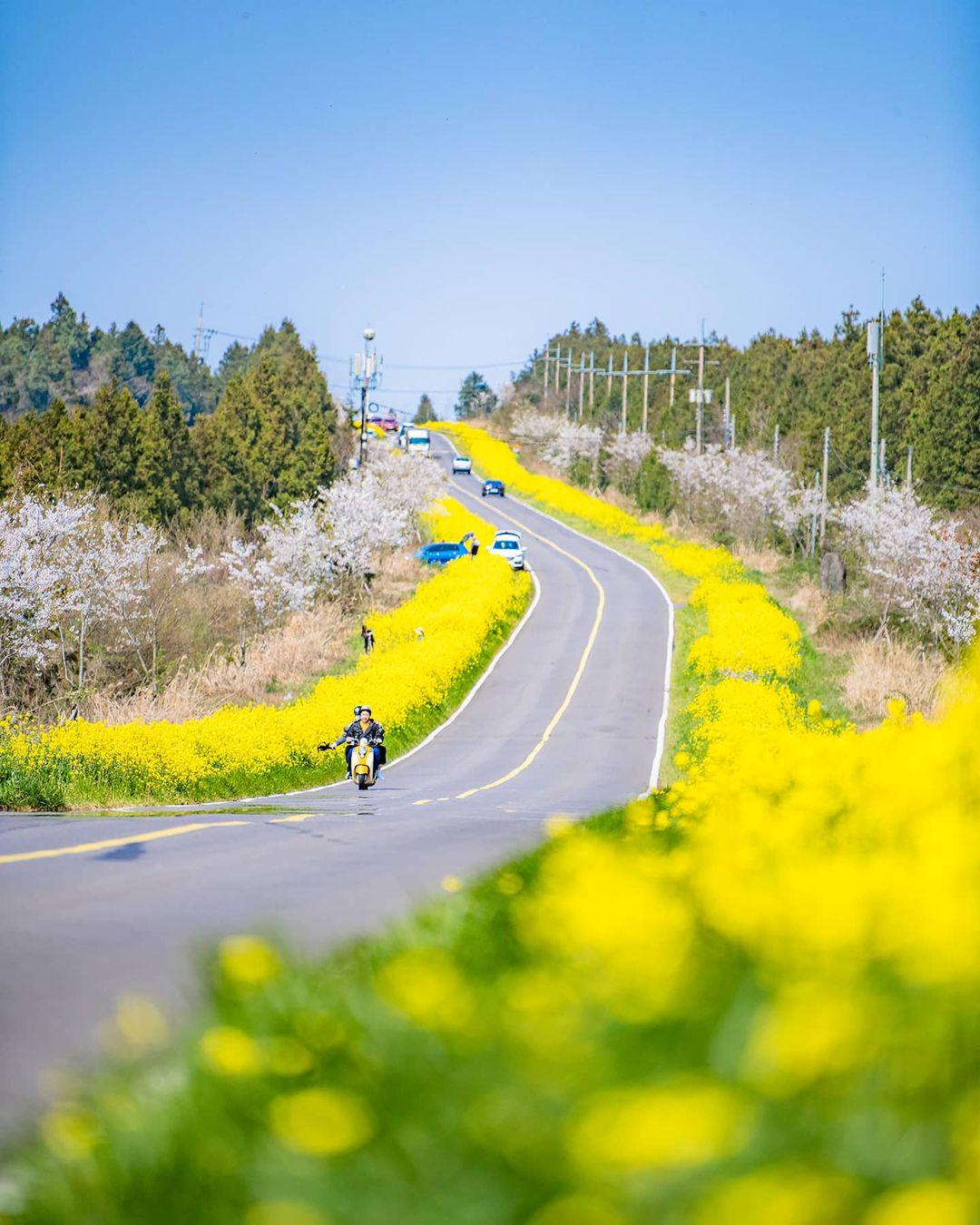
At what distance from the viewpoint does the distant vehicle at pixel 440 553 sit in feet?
185

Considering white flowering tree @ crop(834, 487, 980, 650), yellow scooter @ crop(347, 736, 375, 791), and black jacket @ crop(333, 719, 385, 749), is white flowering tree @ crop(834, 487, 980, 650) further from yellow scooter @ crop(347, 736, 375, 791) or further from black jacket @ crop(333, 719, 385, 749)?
yellow scooter @ crop(347, 736, 375, 791)

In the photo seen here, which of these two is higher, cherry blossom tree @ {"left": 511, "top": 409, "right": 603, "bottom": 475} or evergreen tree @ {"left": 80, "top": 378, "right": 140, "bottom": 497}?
cherry blossom tree @ {"left": 511, "top": 409, "right": 603, "bottom": 475}

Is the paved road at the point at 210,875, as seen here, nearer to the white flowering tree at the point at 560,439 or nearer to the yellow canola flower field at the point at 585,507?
the yellow canola flower field at the point at 585,507

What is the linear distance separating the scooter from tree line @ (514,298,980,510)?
33.9 meters

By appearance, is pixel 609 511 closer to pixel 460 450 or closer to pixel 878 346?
pixel 878 346

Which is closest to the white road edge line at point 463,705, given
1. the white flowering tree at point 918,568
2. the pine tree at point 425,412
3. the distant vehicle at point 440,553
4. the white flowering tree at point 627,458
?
the distant vehicle at point 440,553

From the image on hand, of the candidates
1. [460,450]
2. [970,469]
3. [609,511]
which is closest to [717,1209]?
[970,469]

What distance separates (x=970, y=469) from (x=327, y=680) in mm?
30796

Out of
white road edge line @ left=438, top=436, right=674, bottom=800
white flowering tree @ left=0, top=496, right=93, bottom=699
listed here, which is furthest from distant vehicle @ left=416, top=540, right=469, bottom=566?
white flowering tree @ left=0, top=496, right=93, bottom=699

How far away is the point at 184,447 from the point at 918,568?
30.6 metres

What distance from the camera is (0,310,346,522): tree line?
43.2m

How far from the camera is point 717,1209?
1.55m

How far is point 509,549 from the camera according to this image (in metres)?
55.1

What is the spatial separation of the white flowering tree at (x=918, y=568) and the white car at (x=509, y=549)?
16397 millimetres
